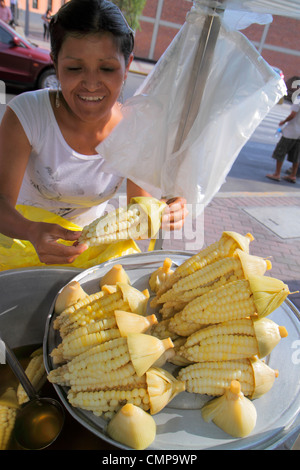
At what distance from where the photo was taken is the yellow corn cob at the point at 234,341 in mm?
967

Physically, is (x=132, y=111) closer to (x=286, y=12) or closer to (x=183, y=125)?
(x=183, y=125)

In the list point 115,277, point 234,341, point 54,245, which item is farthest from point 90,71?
point 234,341

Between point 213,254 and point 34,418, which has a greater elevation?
point 213,254

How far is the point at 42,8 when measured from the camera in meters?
19.8

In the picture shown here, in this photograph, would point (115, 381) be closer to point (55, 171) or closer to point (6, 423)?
point (6, 423)

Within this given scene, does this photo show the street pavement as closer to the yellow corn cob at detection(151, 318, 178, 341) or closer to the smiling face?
the smiling face

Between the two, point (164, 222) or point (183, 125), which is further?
point (183, 125)

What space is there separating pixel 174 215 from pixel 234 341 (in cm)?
72

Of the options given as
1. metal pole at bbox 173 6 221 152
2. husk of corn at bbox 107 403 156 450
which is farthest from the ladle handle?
metal pole at bbox 173 6 221 152

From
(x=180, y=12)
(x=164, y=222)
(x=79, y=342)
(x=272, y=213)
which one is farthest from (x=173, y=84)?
(x=180, y=12)

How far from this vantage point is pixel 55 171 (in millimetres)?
1715

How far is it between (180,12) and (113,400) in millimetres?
23347

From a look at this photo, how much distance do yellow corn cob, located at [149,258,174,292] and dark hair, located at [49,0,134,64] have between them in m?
0.93

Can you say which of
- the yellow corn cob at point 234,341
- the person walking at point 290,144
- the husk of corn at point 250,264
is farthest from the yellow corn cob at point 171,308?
the person walking at point 290,144
